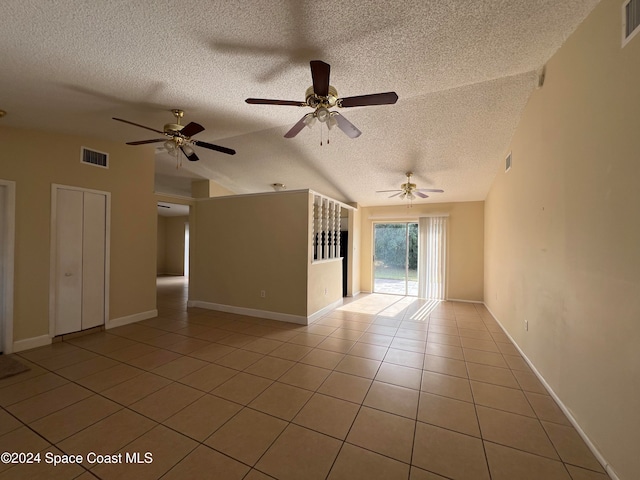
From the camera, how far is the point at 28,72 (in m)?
2.08

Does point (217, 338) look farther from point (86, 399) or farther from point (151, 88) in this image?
point (151, 88)

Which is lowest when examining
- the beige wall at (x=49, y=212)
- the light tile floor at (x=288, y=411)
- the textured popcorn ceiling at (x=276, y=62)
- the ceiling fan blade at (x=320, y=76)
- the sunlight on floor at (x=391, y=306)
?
the sunlight on floor at (x=391, y=306)

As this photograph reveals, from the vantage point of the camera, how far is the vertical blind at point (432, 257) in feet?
20.9

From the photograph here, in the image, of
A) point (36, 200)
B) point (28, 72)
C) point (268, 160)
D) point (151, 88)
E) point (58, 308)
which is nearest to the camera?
point (28, 72)

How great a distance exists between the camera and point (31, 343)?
313 centimetres

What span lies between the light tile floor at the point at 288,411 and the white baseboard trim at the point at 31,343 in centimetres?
13

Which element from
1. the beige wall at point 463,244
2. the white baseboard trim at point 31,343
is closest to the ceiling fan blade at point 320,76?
the white baseboard trim at point 31,343

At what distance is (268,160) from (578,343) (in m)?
4.97

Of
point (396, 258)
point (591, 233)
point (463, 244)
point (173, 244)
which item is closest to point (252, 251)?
Answer: point (396, 258)

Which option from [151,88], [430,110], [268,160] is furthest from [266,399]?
[268,160]

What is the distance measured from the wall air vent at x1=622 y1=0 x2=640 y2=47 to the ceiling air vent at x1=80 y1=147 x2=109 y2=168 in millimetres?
5510

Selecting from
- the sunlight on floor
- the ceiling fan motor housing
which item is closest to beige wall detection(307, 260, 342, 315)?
the sunlight on floor

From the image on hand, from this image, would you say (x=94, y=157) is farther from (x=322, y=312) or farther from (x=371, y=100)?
(x=322, y=312)

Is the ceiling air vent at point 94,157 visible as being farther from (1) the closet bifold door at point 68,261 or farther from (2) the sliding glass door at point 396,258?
(2) the sliding glass door at point 396,258
